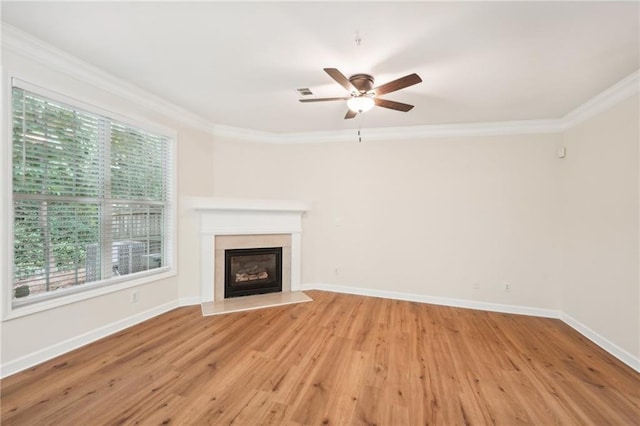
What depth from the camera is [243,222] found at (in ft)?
13.4

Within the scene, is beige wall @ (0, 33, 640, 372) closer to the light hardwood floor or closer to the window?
the window

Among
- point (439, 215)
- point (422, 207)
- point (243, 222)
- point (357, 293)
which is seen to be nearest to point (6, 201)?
point (243, 222)

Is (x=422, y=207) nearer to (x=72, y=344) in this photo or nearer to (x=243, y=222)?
(x=243, y=222)

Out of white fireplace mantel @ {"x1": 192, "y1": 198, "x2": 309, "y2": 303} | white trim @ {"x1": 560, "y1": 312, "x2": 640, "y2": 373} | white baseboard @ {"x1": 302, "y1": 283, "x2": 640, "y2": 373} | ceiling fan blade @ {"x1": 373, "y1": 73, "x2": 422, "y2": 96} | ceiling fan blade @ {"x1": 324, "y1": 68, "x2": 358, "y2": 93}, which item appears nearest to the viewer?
ceiling fan blade @ {"x1": 324, "y1": 68, "x2": 358, "y2": 93}

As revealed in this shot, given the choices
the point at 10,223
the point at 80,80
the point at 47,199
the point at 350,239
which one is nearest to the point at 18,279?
the point at 10,223

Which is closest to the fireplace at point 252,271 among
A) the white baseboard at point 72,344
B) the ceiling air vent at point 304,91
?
the white baseboard at point 72,344

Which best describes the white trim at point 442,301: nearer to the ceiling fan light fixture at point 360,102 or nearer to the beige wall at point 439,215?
the beige wall at point 439,215

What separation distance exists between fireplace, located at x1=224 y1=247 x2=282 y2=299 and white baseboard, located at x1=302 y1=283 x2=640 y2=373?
57 centimetres

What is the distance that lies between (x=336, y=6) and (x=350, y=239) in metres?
3.26


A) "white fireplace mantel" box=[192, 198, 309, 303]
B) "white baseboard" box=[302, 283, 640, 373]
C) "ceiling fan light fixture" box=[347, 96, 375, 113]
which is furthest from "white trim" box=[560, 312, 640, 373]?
"white fireplace mantel" box=[192, 198, 309, 303]

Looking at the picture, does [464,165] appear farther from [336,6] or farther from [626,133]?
[336,6]

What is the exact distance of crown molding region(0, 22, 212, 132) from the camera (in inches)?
81.2

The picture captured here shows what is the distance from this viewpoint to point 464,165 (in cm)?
389

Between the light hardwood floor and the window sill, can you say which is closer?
the light hardwood floor
